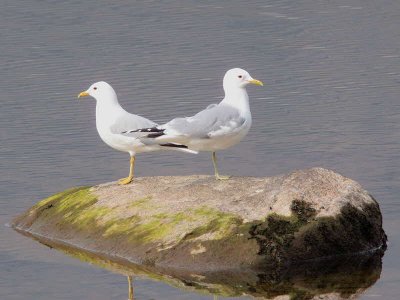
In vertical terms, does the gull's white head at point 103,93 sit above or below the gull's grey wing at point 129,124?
above

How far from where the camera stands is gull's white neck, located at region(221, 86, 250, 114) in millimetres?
12680

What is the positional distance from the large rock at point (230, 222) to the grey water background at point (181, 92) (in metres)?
0.37

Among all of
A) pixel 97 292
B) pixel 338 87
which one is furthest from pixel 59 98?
pixel 97 292

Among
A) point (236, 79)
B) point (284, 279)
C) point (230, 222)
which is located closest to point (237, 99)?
point (236, 79)

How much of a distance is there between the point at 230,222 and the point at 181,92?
21.3 feet

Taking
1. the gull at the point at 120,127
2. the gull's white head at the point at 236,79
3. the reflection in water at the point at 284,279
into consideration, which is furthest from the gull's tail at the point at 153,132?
the reflection in water at the point at 284,279

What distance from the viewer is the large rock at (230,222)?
11.2 metres

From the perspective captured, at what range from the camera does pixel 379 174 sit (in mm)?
14195

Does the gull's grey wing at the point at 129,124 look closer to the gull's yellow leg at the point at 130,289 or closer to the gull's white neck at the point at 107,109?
the gull's white neck at the point at 107,109

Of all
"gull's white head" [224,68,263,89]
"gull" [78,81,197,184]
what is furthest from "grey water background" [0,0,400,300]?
"gull's white head" [224,68,263,89]

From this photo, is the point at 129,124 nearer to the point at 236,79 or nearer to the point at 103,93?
the point at 103,93

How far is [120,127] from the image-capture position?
12625mm

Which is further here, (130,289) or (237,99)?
(237,99)

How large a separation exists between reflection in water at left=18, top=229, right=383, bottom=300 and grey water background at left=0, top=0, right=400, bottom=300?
0.44 feet
